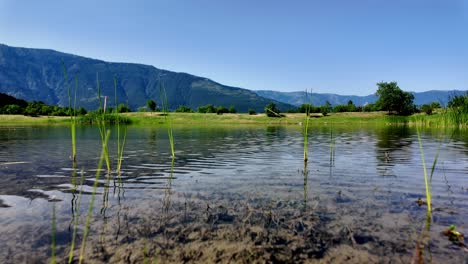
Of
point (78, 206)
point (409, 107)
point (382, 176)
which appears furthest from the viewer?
point (409, 107)

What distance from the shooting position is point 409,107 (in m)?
140

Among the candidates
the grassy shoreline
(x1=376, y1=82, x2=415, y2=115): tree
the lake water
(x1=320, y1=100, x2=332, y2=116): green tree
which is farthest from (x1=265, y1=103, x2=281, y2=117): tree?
(x1=376, y1=82, x2=415, y2=115): tree

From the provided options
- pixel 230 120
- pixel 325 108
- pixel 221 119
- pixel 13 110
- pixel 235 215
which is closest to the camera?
pixel 235 215

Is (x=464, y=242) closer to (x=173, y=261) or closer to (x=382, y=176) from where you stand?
(x=173, y=261)

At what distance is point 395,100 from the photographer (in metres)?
140

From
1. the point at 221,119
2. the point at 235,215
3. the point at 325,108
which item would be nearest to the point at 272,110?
the point at 235,215

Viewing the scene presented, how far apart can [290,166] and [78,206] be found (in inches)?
463

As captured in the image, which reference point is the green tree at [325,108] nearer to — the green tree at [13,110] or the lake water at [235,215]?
the lake water at [235,215]

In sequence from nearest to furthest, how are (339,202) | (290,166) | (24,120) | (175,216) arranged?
(175,216), (339,202), (290,166), (24,120)

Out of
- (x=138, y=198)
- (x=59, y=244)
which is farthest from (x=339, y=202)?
(x=59, y=244)

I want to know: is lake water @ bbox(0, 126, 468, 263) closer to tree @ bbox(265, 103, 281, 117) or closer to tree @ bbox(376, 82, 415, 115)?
tree @ bbox(265, 103, 281, 117)

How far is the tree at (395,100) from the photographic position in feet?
458

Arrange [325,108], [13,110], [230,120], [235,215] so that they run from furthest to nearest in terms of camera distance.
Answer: [13,110] → [230,120] → [325,108] → [235,215]

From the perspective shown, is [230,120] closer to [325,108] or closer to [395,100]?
[325,108]
